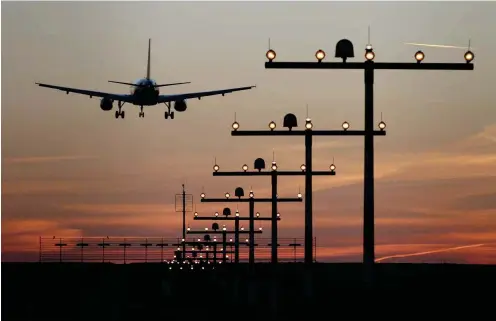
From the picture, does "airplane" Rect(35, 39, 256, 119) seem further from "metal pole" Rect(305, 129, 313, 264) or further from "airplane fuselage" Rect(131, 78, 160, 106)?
"metal pole" Rect(305, 129, 313, 264)

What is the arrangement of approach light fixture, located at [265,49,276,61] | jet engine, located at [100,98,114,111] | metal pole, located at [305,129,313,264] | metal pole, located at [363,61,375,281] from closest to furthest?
metal pole, located at [363,61,375,281]
approach light fixture, located at [265,49,276,61]
metal pole, located at [305,129,313,264]
jet engine, located at [100,98,114,111]

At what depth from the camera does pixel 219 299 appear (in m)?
91.9

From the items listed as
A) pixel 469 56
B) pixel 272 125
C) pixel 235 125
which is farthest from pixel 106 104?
pixel 469 56

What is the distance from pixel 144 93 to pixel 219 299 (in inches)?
1180

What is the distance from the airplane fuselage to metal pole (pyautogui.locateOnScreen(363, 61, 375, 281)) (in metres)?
72.0

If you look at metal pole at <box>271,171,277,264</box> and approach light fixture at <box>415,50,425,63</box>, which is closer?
approach light fixture at <box>415,50,425,63</box>

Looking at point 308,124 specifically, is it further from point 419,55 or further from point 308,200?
point 419,55

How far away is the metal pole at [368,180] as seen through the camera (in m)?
43.2

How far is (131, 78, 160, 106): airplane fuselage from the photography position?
11631 cm

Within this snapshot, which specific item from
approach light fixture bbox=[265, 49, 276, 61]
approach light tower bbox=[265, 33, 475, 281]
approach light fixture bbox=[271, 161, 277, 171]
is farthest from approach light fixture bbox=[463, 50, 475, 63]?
approach light fixture bbox=[271, 161, 277, 171]

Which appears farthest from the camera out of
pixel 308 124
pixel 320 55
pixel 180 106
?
pixel 180 106

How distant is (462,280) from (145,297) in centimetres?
4113

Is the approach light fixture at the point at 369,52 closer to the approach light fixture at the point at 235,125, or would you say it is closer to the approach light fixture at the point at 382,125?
the approach light fixture at the point at 382,125

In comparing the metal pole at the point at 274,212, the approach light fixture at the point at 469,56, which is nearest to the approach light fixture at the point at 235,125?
the approach light fixture at the point at 469,56
